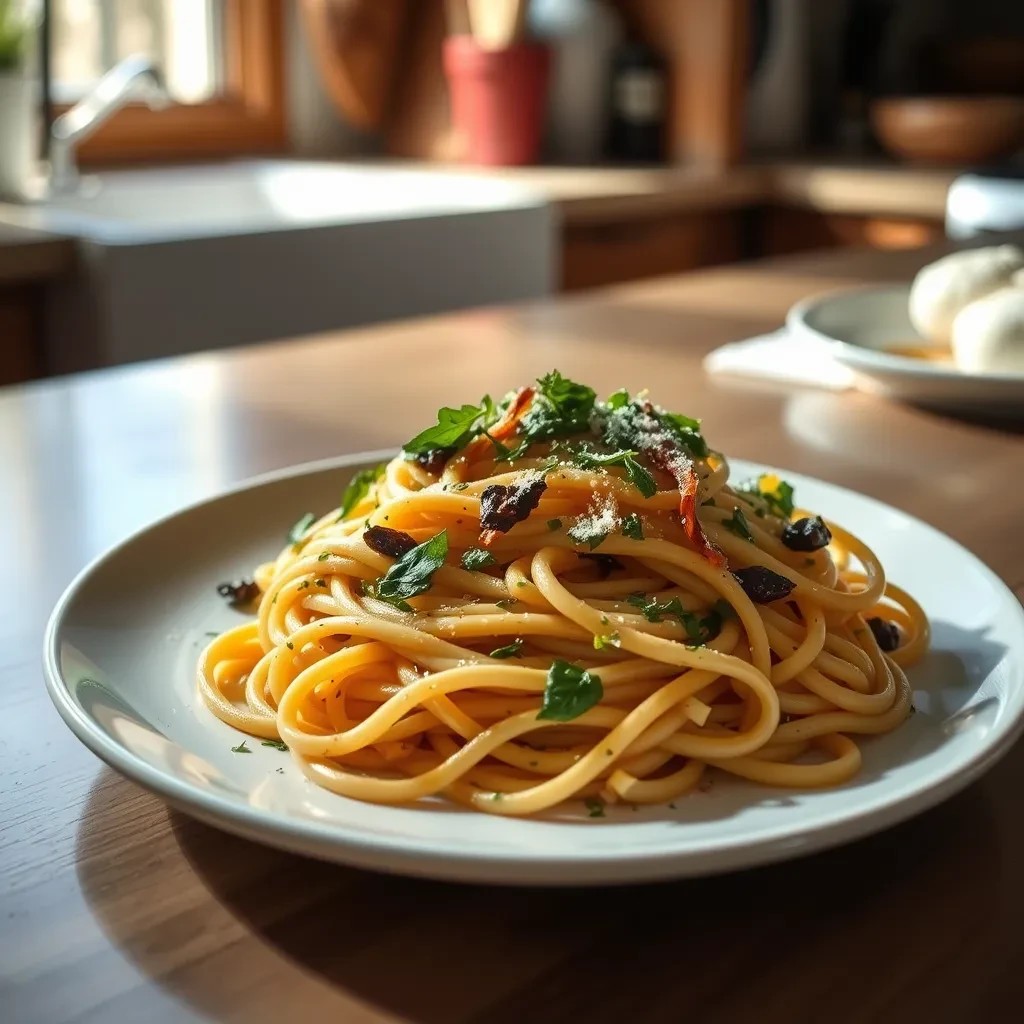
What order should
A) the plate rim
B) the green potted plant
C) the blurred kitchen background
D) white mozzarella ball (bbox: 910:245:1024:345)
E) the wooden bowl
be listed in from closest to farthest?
the plate rim < white mozzarella ball (bbox: 910:245:1024:345) < the green potted plant < the blurred kitchen background < the wooden bowl

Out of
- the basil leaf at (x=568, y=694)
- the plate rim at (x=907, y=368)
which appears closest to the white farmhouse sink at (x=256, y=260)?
the plate rim at (x=907, y=368)

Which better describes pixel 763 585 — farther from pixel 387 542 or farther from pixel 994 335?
pixel 994 335

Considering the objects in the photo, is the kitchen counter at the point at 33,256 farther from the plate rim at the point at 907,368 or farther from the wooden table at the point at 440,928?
the wooden table at the point at 440,928

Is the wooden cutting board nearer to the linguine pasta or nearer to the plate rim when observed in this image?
the plate rim

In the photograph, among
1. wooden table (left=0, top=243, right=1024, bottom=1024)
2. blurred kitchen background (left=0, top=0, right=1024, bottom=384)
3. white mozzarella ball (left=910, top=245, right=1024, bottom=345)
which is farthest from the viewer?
blurred kitchen background (left=0, top=0, right=1024, bottom=384)

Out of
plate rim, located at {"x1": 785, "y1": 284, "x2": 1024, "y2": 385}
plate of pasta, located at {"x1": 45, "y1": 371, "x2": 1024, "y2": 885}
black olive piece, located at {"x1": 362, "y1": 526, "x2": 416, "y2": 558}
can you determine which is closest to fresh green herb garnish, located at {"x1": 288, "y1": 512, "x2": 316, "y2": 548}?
plate of pasta, located at {"x1": 45, "y1": 371, "x2": 1024, "y2": 885}
